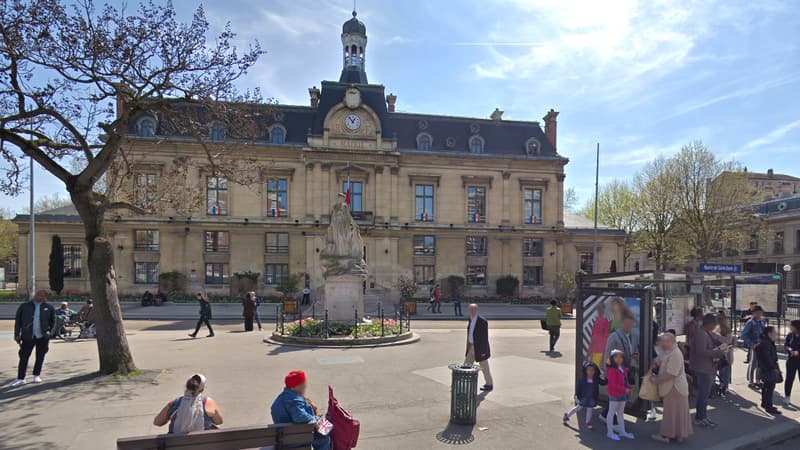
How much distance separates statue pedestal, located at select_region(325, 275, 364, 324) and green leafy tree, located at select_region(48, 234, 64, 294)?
2784 cm

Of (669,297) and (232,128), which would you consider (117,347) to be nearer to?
(232,128)

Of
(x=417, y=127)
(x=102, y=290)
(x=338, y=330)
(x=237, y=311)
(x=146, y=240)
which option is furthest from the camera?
(x=417, y=127)

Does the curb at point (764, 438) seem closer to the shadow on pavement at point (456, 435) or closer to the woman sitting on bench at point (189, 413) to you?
the shadow on pavement at point (456, 435)

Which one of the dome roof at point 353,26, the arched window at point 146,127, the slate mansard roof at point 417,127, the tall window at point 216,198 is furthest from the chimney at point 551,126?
the arched window at point 146,127

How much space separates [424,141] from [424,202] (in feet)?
17.5

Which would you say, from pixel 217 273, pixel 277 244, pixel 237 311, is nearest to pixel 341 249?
pixel 237 311

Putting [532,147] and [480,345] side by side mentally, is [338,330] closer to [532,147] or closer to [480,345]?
[480,345]

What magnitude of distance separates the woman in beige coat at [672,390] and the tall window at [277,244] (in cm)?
3269

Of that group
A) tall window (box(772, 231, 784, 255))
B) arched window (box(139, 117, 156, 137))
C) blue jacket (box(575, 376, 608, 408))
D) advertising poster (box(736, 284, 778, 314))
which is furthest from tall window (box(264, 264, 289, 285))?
tall window (box(772, 231, 784, 255))

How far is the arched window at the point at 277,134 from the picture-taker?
121 ft

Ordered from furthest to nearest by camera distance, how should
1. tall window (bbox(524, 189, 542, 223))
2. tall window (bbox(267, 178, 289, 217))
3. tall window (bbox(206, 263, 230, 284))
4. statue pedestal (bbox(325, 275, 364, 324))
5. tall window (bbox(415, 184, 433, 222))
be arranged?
tall window (bbox(524, 189, 542, 223)) → tall window (bbox(415, 184, 433, 222)) → tall window (bbox(267, 178, 289, 217)) → tall window (bbox(206, 263, 230, 284)) → statue pedestal (bbox(325, 275, 364, 324))

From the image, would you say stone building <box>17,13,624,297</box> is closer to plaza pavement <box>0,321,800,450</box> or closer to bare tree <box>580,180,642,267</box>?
bare tree <box>580,180,642,267</box>

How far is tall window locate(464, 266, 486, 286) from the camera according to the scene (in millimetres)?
38688

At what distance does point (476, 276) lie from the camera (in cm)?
3888
